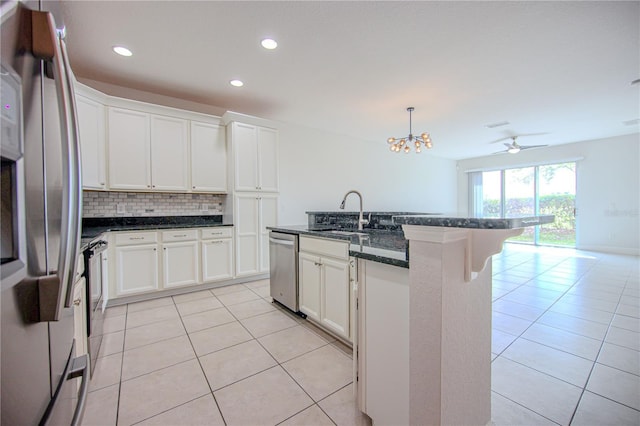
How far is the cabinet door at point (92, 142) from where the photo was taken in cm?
284

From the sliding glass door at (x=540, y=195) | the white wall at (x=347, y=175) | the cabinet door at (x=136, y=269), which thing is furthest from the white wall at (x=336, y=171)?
the cabinet door at (x=136, y=269)

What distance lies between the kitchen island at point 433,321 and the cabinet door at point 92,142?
10.6ft

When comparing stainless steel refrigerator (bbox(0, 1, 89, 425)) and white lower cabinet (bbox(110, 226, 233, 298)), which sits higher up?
stainless steel refrigerator (bbox(0, 1, 89, 425))

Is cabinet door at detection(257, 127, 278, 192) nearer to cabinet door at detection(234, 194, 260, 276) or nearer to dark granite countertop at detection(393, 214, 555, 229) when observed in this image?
cabinet door at detection(234, 194, 260, 276)

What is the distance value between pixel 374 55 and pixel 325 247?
2.03 m

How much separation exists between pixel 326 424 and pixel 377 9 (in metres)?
2.82

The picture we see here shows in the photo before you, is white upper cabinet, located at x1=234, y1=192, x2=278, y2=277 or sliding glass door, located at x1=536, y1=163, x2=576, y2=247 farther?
sliding glass door, located at x1=536, y1=163, x2=576, y2=247

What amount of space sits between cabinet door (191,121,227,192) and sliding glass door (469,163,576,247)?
18.4ft

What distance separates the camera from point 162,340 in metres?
2.25

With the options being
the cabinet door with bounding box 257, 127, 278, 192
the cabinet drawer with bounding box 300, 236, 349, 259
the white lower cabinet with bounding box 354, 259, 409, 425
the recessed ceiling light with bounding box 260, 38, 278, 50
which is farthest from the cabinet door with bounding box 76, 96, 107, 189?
the white lower cabinet with bounding box 354, 259, 409, 425

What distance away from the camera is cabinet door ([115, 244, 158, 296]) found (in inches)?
118

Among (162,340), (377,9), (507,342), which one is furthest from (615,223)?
(162,340)

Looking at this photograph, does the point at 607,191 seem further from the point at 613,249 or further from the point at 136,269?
the point at 136,269

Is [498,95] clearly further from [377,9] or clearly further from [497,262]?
[497,262]
